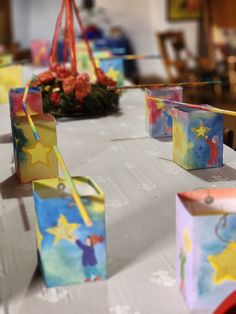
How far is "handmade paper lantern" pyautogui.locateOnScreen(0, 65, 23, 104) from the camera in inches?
89.2

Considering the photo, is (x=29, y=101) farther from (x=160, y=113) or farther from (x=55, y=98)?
(x=160, y=113)

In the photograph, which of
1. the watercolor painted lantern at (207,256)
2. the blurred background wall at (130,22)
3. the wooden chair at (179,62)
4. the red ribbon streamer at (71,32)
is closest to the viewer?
the watercolor painted lantern at (207,256)

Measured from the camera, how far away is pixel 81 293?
0.80 metres

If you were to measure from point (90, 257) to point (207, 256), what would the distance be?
185 mm

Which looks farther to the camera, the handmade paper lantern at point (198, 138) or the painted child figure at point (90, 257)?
the handmade paper lantern at point (198, 138)

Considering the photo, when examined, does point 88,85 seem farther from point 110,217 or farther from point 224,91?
point 224,91

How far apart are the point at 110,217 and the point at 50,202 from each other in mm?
315

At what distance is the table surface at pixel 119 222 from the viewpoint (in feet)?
2.57

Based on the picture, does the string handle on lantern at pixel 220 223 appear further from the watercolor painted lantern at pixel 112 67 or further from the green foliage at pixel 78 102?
the watercolor painted lantern at pixel 112 67

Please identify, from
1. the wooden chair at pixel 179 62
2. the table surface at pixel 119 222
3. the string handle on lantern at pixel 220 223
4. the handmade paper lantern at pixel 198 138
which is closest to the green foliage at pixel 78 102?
the table surface at pixel 119 222

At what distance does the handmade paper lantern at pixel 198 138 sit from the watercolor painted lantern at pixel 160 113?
27 cm

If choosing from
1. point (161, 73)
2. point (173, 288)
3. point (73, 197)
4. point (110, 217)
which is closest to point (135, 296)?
point (173, 288)

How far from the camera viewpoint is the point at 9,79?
2277 millimetres

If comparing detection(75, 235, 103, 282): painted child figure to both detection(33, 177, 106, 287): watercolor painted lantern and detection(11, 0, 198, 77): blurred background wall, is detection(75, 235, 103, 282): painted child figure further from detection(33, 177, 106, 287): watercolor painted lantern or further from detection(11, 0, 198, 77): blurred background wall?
detection(11, 0, 198, 77): blurred background wall
